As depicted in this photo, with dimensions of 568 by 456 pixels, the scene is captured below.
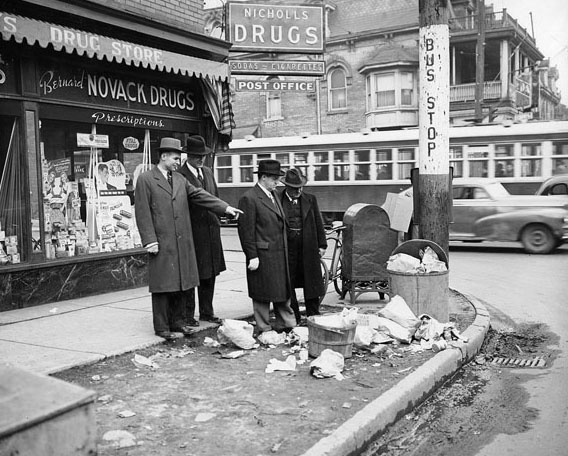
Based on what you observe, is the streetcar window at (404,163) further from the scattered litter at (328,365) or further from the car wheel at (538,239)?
the scattered litter at (328,365)

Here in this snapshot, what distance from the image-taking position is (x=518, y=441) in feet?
13.9

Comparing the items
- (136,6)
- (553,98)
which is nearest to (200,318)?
(136,6)

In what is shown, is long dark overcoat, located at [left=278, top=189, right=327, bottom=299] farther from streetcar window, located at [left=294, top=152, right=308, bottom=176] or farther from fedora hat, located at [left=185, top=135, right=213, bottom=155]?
streetcar window, located at [left=294, top=152, right=308, bottom=176]

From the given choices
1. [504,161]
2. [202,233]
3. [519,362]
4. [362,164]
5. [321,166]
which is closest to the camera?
[519,362]

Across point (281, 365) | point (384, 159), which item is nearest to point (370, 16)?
point (384, 159)

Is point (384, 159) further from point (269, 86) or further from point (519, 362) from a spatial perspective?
point (519, 362)

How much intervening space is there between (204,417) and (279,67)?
8822 millimetres

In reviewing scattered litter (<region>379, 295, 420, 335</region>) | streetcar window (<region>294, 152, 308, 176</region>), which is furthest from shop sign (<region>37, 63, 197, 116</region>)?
streetcar window (<region>294, 152, 308, 176</region>)

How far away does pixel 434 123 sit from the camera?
7656 mm

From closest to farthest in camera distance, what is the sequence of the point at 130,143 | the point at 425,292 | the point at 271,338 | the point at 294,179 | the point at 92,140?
1. the point at 271,338
2. the point at 425,292
3. the point at 294,179
4. the point at 92,140
5. the point at 130,143

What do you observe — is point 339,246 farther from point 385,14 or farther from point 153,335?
point 385,14

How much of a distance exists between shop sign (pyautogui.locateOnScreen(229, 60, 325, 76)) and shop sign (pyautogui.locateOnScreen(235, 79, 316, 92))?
203 mm

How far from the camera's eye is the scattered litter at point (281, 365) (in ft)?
18.1

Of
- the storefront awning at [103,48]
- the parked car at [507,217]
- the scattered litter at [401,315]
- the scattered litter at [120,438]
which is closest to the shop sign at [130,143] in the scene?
the storefront awning at [103,48]
